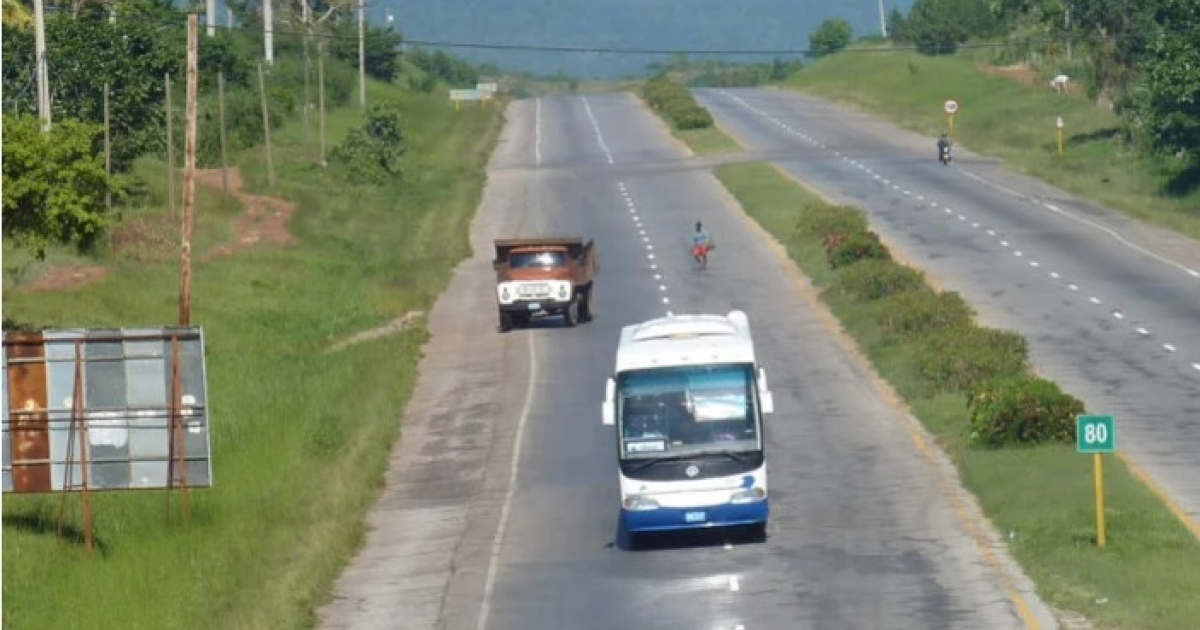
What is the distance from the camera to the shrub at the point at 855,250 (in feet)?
199

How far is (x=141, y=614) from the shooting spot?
28.8 m

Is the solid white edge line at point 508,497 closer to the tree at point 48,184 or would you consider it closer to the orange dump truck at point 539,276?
the orange dump truck at point 539,276

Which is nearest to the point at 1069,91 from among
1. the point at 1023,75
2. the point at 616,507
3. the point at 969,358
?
the point at 1023,75

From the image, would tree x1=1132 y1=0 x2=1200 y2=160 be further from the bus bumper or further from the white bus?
the bus bumper

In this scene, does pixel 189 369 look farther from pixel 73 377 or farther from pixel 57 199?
pixel 57 199

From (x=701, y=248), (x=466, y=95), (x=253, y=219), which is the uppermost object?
(x=466, y=95)

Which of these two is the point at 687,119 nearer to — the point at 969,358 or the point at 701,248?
the point at 701,248

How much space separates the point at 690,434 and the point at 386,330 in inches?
1057

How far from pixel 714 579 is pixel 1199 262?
120ft

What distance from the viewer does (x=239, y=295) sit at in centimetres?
6100

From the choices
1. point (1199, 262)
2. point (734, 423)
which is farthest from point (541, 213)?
point (734, 423)

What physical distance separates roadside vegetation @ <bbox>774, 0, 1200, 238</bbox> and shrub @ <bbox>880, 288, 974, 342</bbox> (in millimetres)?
21012

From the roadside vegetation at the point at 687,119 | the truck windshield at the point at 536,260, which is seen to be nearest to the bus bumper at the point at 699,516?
the truck windshield at the point at 536,260

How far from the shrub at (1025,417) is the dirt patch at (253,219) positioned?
3494 centimetres
